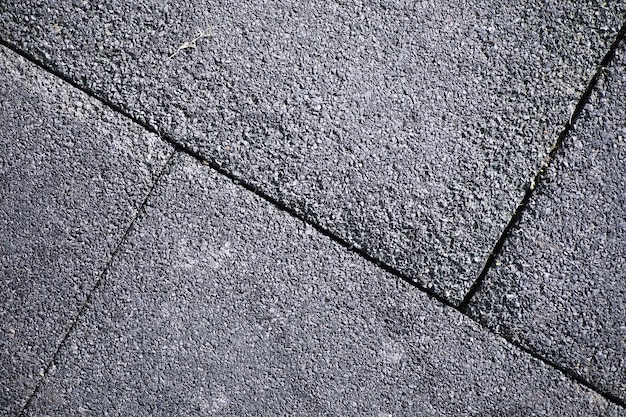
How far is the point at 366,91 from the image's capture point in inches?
95.1

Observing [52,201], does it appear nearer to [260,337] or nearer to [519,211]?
[260,337]

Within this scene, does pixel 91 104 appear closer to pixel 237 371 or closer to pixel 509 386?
pixel 237 371

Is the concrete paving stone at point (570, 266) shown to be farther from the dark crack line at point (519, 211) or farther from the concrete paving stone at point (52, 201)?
the concrete paving stone at point (52, 201)

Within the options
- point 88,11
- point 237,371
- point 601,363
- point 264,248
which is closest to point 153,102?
point 88,11

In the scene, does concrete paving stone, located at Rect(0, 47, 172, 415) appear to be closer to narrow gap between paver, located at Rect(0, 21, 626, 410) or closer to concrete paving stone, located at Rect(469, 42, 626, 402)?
narrow gap between paver, located at Rect(0, 21, 626, 410)

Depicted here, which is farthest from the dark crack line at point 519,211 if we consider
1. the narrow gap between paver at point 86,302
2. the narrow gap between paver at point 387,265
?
the narrow gap between paver at point 86,302

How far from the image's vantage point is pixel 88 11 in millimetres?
2445

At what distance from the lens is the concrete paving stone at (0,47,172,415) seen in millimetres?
2387

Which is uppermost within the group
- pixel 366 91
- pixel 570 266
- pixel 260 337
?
pixel 366 91

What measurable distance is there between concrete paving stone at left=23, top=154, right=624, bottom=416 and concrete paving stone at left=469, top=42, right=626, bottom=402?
114 mm

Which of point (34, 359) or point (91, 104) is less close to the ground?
point (91, 104)

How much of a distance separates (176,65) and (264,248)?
84cm

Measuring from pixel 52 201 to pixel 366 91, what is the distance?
1.37 metres

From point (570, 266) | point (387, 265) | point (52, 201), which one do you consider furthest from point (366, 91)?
point (52, 201)
